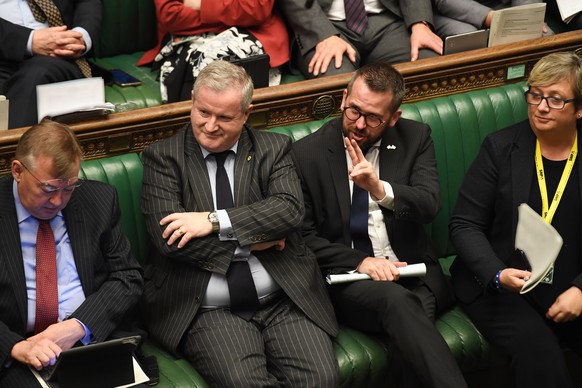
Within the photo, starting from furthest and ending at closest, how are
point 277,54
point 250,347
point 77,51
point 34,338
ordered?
Result: point 277,54 → point 77,51 → point 250,347 → point 34,338

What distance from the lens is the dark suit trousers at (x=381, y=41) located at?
4664 mm

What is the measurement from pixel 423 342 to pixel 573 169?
34.4 inches

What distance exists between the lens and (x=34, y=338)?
10.7 ft

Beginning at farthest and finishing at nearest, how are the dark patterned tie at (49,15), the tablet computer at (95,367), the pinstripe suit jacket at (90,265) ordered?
the dark patterned tie at (49,15)
the pinstripe suit jacket at (90,265)
the tablet computer at (95,367)

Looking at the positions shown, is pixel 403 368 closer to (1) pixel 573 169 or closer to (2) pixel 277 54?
A: (1) pixel 573 169

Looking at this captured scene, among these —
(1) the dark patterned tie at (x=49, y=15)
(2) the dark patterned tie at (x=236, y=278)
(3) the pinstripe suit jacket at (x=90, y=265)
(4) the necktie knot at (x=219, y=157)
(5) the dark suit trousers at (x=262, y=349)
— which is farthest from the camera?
(1) the dark patterned tie at (x=49, y=15)

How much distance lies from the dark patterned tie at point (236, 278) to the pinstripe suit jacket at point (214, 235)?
38 mm

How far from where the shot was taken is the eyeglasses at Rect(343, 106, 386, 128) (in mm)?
3789

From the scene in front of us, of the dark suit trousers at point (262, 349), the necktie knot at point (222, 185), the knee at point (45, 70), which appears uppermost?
the knee at point (45, 70)

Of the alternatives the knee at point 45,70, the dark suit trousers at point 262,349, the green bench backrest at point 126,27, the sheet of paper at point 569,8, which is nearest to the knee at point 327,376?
the dark suit trousers at point 262,349

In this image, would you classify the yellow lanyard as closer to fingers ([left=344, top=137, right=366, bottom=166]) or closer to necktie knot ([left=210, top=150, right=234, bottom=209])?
fingers ([left=344, top=137, right=366, bottom=166])

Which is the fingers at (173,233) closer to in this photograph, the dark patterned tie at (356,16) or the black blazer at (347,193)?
the black blazer at (347,193)

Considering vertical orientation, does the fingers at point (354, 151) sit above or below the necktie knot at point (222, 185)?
above

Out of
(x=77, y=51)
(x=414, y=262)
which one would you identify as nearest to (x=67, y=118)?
(x=77, y=51)
